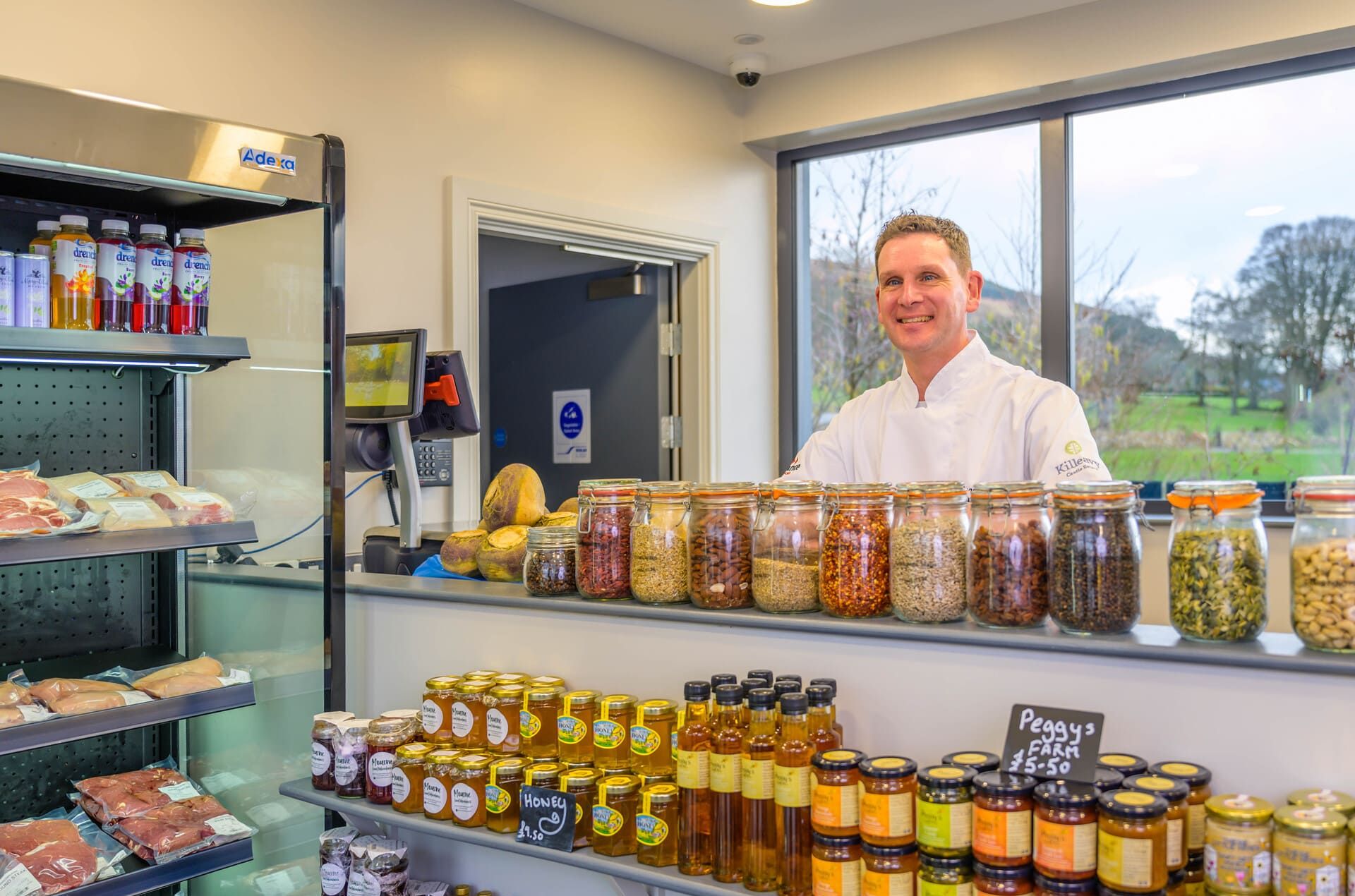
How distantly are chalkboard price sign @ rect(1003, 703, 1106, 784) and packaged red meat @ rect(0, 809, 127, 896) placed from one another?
1470 millimetres

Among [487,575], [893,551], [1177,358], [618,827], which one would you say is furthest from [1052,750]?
[1177,358]

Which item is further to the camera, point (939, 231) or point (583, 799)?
point (939, 231)

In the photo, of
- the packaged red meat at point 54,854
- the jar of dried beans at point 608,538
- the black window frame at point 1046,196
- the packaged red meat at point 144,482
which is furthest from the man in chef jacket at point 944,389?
the black window frame at point 1046,196

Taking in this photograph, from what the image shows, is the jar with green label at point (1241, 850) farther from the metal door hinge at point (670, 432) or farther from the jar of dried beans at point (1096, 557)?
the metal door hinge at point (670, 432)

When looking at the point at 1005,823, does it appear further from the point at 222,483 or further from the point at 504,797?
the point at 222,483

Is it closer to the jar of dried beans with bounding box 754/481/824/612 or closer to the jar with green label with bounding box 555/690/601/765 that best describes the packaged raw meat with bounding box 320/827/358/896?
the jar with green label with bounding box 555/690/601/765

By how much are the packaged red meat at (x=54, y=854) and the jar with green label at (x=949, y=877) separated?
4.50ft

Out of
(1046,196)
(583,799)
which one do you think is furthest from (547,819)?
(1046,196)

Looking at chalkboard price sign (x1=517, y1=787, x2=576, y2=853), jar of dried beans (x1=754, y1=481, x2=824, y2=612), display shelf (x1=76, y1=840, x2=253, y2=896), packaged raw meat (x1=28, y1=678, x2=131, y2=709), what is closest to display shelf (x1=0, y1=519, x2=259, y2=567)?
packaged raw meat (x1=28, y1=678, x2=131, y2=709)

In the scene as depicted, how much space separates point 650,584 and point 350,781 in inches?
26.1

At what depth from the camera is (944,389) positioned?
7.98 feet

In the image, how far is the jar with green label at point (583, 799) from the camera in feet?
5.06

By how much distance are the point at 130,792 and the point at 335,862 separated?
47 cm

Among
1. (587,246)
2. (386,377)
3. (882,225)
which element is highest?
(882,225)
